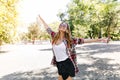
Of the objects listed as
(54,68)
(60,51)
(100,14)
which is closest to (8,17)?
(54,68)

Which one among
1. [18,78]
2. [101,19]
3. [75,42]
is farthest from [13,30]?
[101,19]

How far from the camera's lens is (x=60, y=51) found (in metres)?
5.62

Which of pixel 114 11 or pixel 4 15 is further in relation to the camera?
pixel 114 11

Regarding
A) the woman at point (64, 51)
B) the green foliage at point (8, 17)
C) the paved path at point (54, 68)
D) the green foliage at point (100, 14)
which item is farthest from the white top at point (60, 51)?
the green foliage at point (100, 14)

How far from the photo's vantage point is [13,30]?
98.5 ft

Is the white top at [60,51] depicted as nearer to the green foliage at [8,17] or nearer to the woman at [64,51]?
the woman at [64,51]

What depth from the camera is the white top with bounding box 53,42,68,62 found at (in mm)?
5617

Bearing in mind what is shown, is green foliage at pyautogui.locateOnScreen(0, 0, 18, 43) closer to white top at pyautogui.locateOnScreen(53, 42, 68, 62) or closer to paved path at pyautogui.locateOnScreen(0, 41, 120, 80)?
paved path at pyautogui.locateOnScreen(0, 41, 120, 80)

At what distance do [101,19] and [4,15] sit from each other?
161 feet

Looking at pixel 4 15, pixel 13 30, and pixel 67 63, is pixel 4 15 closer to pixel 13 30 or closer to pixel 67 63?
pixel 13 30

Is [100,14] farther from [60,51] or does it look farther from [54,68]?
[60,51]

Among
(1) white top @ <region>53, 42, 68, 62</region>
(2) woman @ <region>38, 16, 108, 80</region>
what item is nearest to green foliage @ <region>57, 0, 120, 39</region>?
(2) woman @ <region>38, 16, 108, 80</region>

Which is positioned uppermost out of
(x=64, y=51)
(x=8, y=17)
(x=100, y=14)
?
(x=8, y=17)

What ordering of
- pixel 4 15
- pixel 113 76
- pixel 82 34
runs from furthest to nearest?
pixel 82 34
pixel 4 15
pixel 113 76
